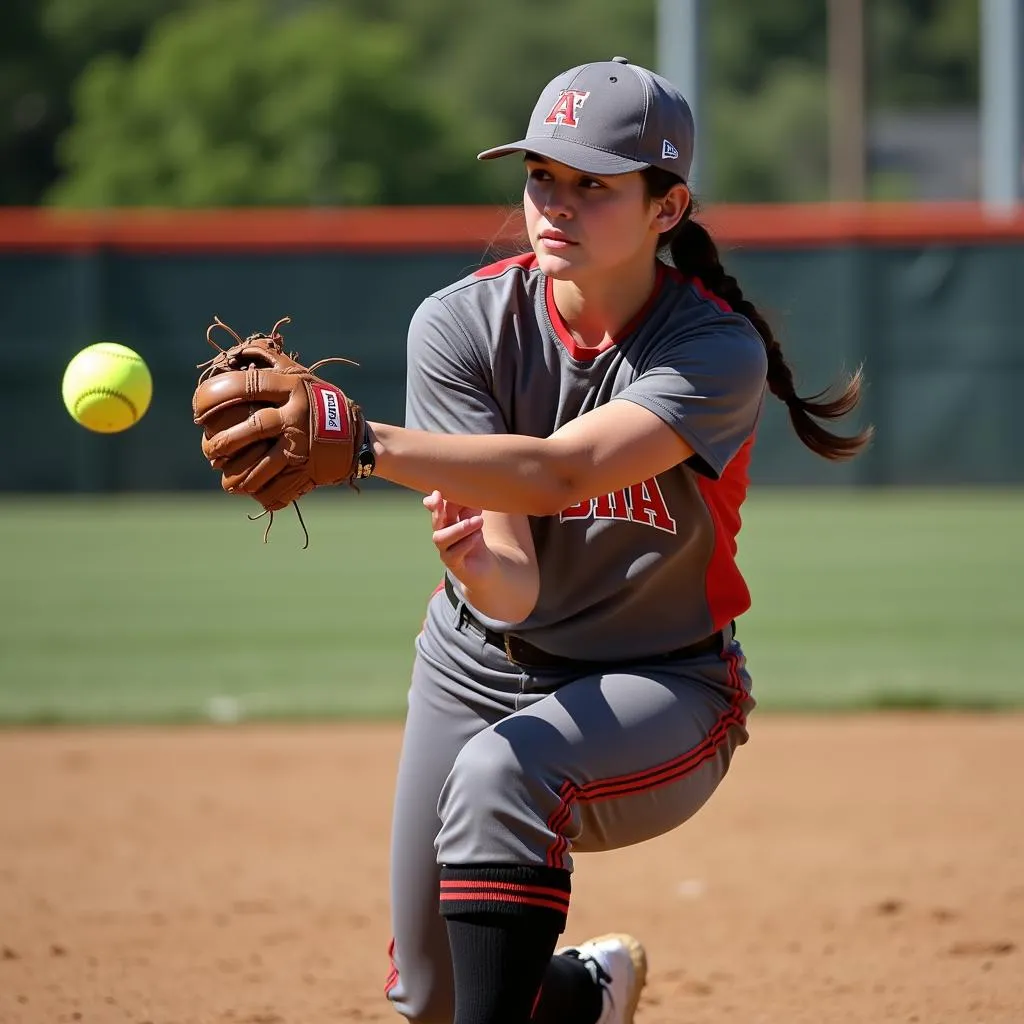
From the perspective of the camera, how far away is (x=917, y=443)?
13398 millimetres

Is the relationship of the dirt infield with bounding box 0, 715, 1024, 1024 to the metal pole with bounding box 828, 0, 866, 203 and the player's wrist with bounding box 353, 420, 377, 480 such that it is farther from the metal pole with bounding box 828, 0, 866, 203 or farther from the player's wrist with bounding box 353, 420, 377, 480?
the metal pole with bounding box 828, 0, 866, 203

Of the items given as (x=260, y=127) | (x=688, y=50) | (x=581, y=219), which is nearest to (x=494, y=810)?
(x=581, y=219)

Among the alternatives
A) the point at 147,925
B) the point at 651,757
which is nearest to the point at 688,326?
the point at 651,757

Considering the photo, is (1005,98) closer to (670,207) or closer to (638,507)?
(670,207)

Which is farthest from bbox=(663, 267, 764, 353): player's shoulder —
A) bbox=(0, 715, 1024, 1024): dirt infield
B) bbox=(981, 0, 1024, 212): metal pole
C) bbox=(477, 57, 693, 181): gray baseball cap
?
bbox=(981, 0, 1024, 212): metal pole

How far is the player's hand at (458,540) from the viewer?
2.53 metres

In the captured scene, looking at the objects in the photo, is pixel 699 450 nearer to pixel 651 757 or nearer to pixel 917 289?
pixel 651 757

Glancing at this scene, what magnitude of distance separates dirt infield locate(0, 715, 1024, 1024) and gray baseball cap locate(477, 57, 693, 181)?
5.99 feet

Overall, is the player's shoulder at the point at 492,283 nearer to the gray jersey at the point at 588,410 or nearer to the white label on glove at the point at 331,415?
the gray jersey at the point at 588,410

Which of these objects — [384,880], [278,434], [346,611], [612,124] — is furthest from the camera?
[346,611]

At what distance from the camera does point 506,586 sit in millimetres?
2623

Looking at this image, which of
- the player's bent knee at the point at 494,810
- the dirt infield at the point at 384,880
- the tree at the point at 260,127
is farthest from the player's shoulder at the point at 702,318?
the tree at the point at 260,127

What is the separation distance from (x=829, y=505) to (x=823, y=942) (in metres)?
9.38

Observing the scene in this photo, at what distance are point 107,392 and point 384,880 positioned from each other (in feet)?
7.13
